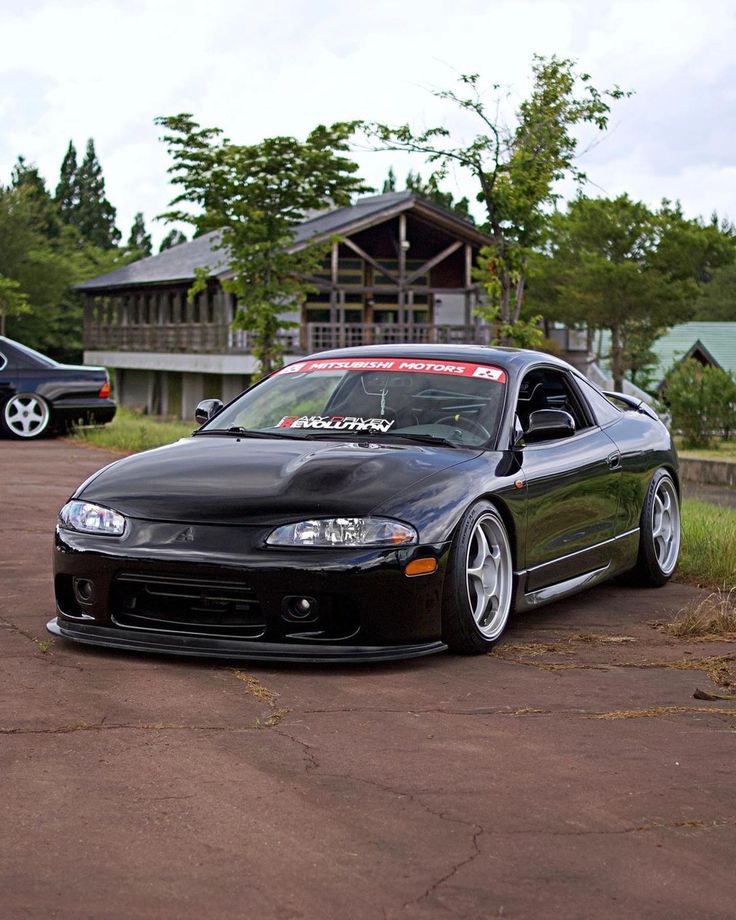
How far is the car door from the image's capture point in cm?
701

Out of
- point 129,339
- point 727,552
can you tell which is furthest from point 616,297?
point 727,552

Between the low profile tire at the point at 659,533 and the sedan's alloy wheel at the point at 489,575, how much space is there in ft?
6.33

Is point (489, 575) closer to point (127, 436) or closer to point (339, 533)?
point (339, 533)

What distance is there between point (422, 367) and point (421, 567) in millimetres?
1676

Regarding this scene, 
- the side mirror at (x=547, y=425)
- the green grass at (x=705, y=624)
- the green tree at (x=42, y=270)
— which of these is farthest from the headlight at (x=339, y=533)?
the green tree at (x=42, y=270)

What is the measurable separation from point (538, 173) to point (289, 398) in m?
12.6

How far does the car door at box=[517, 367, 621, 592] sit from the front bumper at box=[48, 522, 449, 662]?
1.04 m

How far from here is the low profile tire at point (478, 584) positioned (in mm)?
6160

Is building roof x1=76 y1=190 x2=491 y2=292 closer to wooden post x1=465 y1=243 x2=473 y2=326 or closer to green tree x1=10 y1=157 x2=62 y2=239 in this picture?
wooden post x1=465 y1=243 x2=473 y2=326

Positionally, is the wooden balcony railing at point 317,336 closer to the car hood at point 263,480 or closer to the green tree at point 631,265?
the green tree at point 631,265

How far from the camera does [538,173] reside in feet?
63.8

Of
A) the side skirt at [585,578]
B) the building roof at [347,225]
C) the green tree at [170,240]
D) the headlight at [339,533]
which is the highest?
the green tree at [170,240]

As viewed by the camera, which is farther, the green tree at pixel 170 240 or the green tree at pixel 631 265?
the green tree at pixel 170 240

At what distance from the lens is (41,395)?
19547 mm
